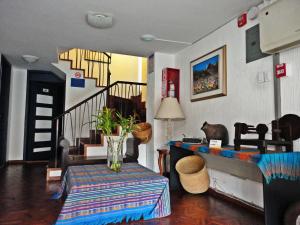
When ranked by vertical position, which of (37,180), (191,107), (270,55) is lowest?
(37,180)

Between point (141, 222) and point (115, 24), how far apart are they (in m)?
2.70

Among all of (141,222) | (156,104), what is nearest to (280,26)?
(141,222)

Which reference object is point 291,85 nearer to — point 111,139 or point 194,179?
point 194,179

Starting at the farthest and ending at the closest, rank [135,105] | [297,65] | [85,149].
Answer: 1. [135,105]
2. [85,149]
3. [297,65]

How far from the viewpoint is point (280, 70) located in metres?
2.32

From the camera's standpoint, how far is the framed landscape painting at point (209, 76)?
3182 millimetres

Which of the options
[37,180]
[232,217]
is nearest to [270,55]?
[232,217]

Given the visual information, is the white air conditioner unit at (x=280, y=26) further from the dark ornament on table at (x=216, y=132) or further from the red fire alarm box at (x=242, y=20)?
the dark ornament on table at (x=216, y=132)

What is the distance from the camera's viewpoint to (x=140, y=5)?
2730 mm

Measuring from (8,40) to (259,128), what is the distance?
439 cm

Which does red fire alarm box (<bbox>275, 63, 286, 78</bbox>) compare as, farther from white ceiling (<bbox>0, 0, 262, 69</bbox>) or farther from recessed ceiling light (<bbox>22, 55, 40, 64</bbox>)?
recessed ceiling light (<bbox>22, 55, 40, 64</bbox>)

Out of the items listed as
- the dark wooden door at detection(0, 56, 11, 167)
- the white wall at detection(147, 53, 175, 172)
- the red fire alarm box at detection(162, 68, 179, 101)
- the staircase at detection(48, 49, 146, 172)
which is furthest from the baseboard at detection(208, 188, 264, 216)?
Answer: the dark wooden door at detection(0, 56, 11, 167)

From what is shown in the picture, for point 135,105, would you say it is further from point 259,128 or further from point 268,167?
point 268,167

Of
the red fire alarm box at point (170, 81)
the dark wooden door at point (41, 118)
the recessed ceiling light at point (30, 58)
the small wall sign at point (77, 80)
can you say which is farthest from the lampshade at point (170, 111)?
the dark wooden door at point (41, 118)
